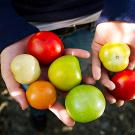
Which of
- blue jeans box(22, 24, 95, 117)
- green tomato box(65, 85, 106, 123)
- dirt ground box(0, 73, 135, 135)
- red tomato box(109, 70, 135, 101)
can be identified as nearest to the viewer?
green tomato box(65, 85, 106, 123)

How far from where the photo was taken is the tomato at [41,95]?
1.23 meters

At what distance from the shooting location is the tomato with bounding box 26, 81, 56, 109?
1231mm

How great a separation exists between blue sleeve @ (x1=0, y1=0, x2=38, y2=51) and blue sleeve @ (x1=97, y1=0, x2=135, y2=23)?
302mm

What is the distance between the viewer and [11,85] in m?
1.27

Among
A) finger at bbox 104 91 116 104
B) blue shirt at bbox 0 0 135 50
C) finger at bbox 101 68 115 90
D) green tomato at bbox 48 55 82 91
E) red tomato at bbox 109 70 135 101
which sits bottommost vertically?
finger at bbox 104 91 116 104

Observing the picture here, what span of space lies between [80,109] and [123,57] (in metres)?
0.26

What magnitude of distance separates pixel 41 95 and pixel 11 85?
120 mm

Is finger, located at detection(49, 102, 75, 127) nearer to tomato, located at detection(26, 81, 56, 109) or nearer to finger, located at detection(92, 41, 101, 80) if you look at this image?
tomato, located at detection(26, 81, 56, 109)

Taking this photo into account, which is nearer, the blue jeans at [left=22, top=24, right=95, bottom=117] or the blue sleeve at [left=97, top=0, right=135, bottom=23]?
the blue sleeve at [left=97, top=0, right=135, bottom=23]

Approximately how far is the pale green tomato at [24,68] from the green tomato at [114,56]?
25 centimetres

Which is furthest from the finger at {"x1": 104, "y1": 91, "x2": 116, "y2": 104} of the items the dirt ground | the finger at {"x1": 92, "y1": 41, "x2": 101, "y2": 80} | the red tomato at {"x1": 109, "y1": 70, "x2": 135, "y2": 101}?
the dirt ground

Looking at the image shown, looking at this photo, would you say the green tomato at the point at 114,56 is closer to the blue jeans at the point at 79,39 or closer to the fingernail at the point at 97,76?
the fingernail at the point at 97,76

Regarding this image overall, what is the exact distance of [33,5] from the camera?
134cm

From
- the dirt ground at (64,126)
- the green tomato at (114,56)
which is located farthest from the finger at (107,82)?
the dirt ground at (64,126)
